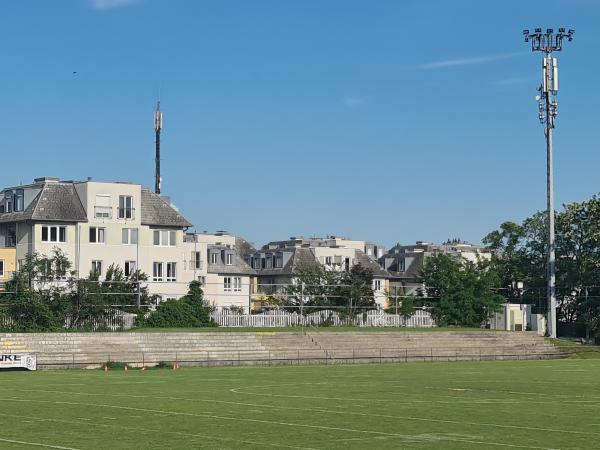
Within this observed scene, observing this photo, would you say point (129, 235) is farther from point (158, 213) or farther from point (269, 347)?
point (269, 347)

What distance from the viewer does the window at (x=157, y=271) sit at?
348 feet

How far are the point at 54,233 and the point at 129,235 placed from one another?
728cm

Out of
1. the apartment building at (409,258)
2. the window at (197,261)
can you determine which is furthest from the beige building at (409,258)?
the window at (197,261)

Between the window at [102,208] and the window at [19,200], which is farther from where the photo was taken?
the window at [19,200]

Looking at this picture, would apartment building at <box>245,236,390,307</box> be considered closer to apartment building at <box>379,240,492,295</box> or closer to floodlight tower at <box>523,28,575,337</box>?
apartment building at <box>379,240,492,295</box>

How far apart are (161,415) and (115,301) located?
52.2 meters

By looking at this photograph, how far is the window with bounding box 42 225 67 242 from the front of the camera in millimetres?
99562

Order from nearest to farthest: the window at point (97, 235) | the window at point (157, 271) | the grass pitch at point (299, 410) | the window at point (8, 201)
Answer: the grass pitch at point (299, 410), the window at point (97, 235), the window at point (8, 201), the window at point (157, 271)

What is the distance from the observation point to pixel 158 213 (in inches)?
4252

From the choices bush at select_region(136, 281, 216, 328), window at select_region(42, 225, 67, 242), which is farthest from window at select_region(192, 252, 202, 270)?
bush at select_region(136, 281, 216, 328)

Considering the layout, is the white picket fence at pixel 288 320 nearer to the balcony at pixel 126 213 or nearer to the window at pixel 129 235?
the window at pixel 129 235

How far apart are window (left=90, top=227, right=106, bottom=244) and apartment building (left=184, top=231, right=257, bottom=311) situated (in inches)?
654

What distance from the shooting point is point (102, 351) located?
65312mm

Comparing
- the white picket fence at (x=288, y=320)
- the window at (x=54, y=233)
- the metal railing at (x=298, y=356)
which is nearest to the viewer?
the metal railing at (x=298, y=356)
